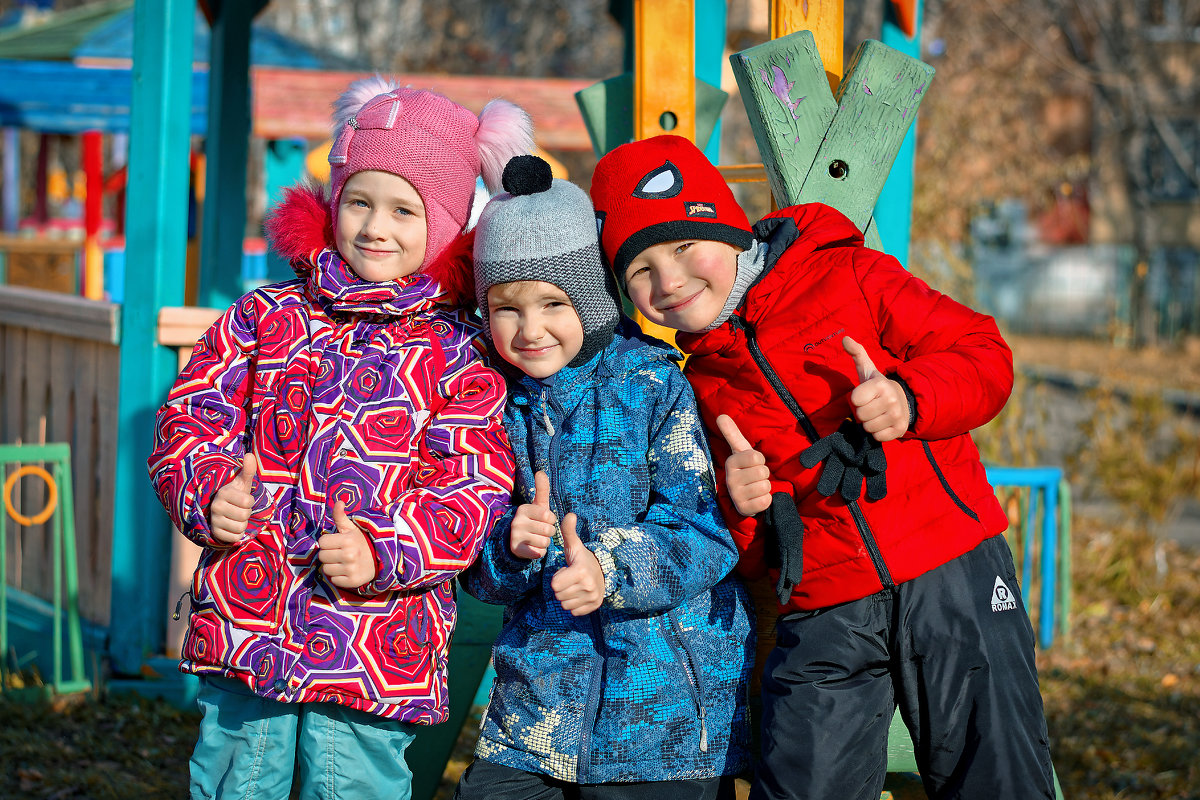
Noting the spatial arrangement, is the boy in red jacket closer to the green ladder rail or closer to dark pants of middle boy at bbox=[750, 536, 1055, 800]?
dark pants of middle boy at bbox=[750, 536, 1055, 800]

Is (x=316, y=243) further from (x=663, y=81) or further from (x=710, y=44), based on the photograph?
(x=710, y=44)

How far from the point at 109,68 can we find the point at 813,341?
27.4 feet

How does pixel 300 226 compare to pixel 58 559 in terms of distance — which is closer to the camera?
pixel 300 226

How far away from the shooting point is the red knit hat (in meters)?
2.07

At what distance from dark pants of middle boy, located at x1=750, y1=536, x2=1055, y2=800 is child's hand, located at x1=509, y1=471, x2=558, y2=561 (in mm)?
524

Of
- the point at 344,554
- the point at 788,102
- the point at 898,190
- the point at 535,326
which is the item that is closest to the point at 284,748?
the point at 344,554

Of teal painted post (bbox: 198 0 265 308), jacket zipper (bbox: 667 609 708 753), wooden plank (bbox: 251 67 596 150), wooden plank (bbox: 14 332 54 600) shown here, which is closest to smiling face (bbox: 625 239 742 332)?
jacket zipper (bbox: 667 609 708 753)

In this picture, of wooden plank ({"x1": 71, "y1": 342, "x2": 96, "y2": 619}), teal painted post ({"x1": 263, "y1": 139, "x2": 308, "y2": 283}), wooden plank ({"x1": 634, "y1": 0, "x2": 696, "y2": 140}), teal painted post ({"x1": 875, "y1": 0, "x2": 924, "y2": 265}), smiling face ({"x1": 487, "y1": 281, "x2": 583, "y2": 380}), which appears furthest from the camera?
teal painted post ({"x1": 263, "y1": 139, "x2": 308, "y2": 283})

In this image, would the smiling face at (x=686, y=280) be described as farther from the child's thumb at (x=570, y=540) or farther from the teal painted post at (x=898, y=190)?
the teal painted post at (x=898, y=190)

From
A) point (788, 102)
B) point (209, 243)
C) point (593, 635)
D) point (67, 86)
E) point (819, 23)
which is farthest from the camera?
point (67, 86)

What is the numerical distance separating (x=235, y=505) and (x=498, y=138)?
91cm

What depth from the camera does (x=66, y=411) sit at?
421 cm

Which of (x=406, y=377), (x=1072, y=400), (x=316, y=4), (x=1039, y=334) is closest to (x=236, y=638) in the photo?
(x=406, y=377)

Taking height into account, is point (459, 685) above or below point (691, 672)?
below
